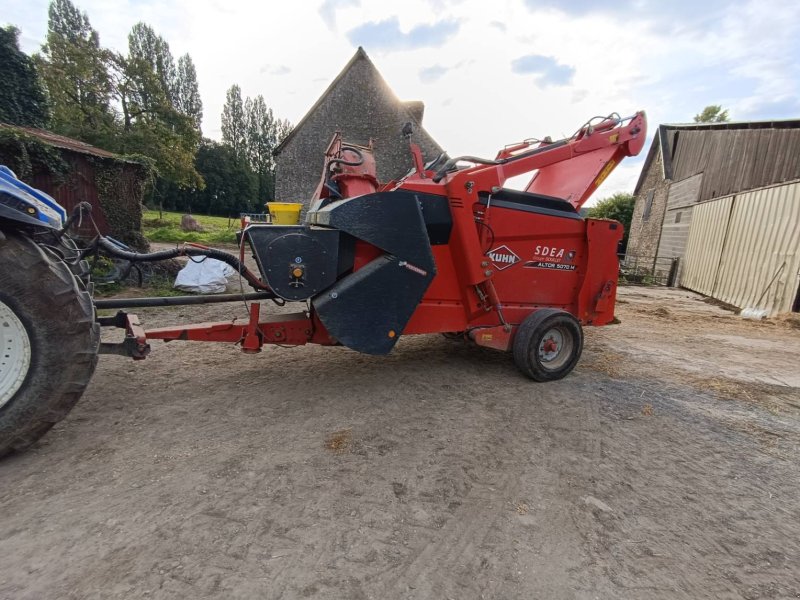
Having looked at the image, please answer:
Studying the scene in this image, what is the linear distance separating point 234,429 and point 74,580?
129 centimetres

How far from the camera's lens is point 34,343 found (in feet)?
7.66

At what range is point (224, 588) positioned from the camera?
5.50 feet

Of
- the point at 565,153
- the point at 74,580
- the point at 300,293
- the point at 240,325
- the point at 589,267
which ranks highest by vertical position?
the point at 565,153

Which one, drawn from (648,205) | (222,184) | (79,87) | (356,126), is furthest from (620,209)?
(222,184)

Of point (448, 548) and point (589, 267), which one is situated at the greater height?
point (589, 267)

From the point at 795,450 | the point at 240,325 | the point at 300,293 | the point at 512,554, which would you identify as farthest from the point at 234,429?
the point at 795,450

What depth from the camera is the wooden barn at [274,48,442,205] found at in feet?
59.7

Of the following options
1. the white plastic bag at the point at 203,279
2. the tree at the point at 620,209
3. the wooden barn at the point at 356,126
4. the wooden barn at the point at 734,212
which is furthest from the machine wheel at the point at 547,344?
the tree at the point at 620,209

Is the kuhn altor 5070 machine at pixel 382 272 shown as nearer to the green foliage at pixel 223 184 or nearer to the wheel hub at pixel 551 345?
the wheel hub at pixel 551 345

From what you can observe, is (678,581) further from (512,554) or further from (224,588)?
(224,588)

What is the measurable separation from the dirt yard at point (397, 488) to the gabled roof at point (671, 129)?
1018 centimetres

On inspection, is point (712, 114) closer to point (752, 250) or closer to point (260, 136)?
point (752, 250)

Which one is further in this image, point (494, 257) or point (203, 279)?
point (203, 279)

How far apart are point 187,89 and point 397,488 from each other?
238 ft
